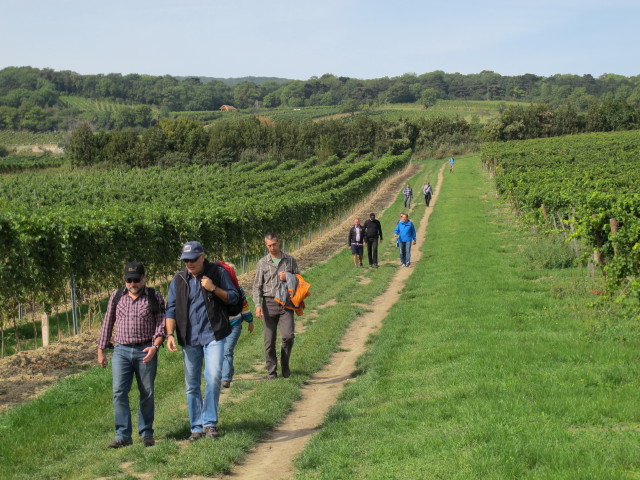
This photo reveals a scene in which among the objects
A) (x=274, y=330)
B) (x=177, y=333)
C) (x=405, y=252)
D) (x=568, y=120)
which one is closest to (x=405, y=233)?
Answer: (x=405, y=252)

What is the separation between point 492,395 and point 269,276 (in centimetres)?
363

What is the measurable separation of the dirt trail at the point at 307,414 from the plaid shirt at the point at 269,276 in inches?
56.1

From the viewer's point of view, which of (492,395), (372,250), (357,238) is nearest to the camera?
(492,395)

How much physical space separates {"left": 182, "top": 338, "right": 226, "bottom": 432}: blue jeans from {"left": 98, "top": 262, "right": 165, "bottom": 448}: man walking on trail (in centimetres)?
40

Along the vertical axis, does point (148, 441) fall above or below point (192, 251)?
below

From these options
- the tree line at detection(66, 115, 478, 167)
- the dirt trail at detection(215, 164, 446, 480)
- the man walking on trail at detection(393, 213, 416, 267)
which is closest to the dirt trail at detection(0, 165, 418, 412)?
the dirt trail at detection(215, 164, 446, 480)

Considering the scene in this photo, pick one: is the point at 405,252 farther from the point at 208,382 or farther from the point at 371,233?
the point at 208,382

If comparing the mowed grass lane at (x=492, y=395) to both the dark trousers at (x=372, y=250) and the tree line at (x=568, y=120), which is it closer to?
the dark trousers at (x=372, y=250)

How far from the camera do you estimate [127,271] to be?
7199 mm

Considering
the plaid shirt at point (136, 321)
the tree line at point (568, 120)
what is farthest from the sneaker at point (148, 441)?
the tree line at point (568, 120)

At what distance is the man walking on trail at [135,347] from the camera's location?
723 centimetres

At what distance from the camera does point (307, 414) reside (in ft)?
27.6

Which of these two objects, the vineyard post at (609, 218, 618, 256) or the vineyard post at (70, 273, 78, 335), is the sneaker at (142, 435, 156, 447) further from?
the vineyard post at (70, 273, 78, 335)

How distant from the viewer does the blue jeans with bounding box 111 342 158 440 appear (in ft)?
23.7
